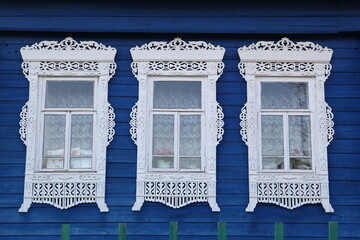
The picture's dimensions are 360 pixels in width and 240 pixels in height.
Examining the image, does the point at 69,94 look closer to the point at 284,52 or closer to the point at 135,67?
the point at 135,67

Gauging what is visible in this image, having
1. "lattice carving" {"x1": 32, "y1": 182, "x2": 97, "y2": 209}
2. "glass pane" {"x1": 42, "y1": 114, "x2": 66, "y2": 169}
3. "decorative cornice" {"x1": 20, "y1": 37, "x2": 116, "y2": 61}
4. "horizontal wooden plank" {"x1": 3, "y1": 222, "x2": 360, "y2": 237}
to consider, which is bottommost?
"horizontal wooden plank" {"x1": 3, "y1": 222, "x2": 360, "y2": 237}

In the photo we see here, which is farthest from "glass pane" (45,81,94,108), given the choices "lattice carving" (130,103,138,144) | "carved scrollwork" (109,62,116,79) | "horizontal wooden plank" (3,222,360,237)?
"horizontal wooden plank" (3,222,360,237)

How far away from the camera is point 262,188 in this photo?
6.75 meters

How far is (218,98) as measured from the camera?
7008mm

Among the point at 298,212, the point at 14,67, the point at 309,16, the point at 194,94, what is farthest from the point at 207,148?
the point at 14,67

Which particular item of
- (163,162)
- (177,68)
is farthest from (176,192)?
(177,68)

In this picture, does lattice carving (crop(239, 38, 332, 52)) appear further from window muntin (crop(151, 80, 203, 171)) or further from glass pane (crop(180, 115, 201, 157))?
glass pane (crop(180, 115, 201, 157))

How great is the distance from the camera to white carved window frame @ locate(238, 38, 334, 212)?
6.74 metres

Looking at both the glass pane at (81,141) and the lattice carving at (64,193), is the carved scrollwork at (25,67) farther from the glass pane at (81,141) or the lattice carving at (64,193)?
the lattice carving at (64,193)

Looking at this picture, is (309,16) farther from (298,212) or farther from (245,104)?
(298,212)

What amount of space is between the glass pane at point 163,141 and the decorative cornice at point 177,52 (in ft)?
2.58

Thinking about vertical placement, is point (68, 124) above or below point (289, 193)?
above

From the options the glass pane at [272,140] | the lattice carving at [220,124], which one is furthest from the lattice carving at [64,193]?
the glass pane at [272,140]

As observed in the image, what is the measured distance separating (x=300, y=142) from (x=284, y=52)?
3.95 feet
